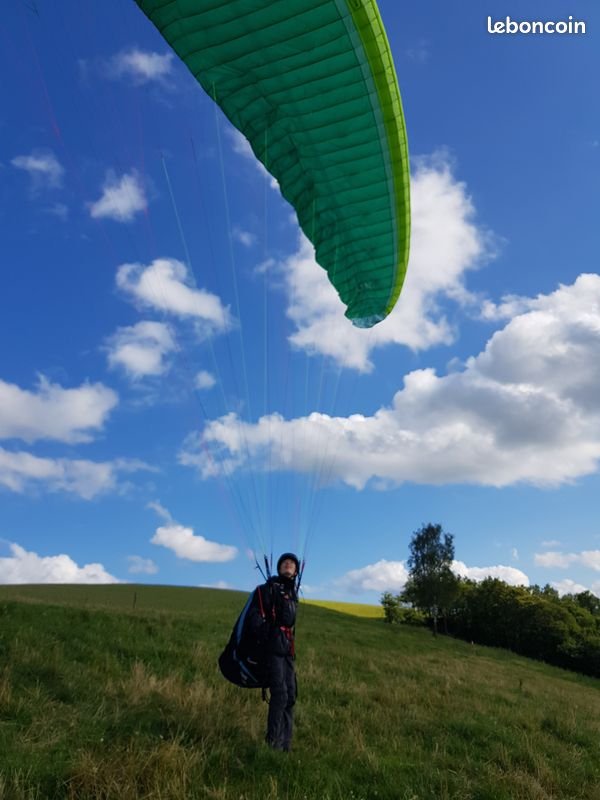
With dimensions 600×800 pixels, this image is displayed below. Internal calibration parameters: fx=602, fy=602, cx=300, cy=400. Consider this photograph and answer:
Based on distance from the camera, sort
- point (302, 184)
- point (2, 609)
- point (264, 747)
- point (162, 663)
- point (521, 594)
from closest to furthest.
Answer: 1. point (264, 747)
2. point (302, 184)
3. point (162, 663)
4. point (2, 609)
5. point (521, 594)

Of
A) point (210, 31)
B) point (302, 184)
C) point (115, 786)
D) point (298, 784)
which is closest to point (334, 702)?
point (298, 784)

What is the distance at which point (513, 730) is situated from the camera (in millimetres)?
7977

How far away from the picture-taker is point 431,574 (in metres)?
47.2

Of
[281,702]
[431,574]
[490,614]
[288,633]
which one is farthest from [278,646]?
[490,614]

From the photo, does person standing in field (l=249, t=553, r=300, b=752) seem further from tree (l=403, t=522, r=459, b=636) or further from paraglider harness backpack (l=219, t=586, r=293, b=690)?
tree (l=403, t=522, r=459, b=636)

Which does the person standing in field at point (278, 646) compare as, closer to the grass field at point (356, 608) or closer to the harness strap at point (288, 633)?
the harness strap at point (288, 633)

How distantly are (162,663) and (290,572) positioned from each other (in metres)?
4.71

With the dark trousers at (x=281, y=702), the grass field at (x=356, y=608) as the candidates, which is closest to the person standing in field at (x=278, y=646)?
the dark trousers at (x=281, y=702)

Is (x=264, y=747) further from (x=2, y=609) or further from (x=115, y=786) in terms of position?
(x=2, y=609)

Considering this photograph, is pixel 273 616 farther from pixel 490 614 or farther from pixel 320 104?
pixel 490 614

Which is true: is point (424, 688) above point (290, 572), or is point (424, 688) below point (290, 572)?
below

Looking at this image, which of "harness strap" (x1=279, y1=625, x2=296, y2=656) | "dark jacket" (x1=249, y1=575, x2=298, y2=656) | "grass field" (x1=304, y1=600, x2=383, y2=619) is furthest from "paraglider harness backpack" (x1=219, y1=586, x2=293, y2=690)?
"grass field" (x1=304, y1=600, x2=383, y2=619)

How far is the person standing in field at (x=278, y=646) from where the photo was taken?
5.66 metres

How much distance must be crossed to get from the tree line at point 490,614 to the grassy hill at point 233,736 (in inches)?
1486
